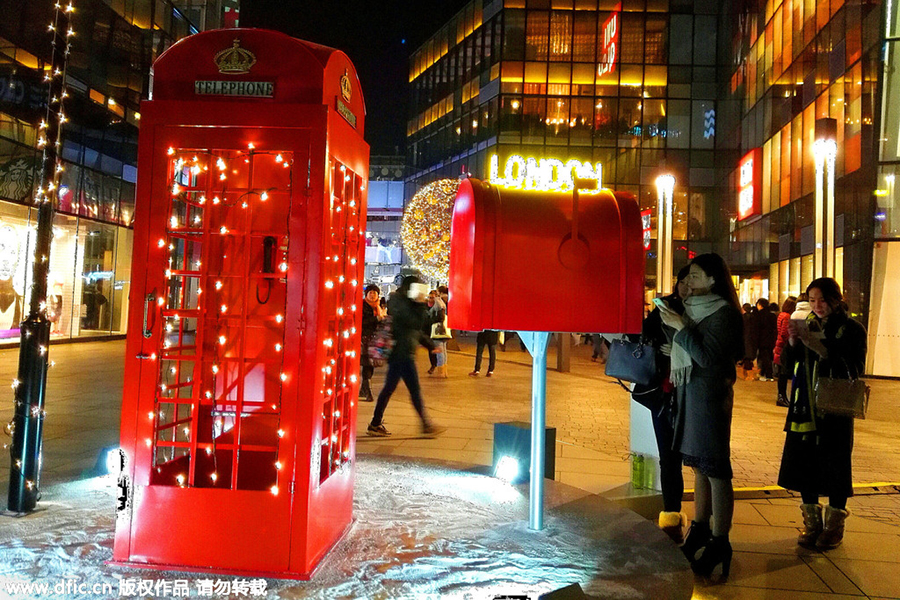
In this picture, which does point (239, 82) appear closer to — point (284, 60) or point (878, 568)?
point (284, 60)

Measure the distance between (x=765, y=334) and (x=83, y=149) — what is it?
2133 cm

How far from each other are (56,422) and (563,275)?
7.46 m

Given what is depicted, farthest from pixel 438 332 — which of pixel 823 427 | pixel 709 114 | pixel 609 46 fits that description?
pixel 709 114

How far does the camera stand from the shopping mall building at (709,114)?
59.9ft

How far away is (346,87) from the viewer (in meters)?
4.00

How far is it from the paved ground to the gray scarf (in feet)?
4.34

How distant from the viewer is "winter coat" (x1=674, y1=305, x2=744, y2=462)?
4035 mm

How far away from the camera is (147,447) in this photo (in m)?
3.54

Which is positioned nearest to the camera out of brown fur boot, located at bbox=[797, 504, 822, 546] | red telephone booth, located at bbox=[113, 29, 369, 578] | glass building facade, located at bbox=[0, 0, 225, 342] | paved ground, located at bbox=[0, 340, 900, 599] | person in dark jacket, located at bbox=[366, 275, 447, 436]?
red telephone booth, located at bbox=[113, 29, 369, 578]

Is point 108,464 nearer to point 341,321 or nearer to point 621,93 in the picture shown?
point 341,321

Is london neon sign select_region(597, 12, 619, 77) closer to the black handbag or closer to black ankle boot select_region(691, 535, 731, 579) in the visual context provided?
the black handbag

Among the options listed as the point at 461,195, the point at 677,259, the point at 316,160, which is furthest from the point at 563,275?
the point at 677,259

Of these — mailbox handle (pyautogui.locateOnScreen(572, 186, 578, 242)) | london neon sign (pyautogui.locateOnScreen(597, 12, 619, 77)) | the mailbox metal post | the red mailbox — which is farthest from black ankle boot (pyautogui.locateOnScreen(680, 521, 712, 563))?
london neon sign (pyautogui.locateOnScreen(597, 12, 619, 77))

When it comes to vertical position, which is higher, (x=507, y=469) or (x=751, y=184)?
(x=751, y=184)
